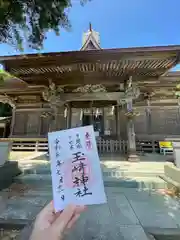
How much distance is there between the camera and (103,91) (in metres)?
6.16

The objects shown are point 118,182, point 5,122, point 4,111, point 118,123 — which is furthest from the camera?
point 4,111

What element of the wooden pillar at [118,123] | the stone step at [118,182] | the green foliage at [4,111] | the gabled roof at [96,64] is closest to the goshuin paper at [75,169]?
the stone step at [118,182]

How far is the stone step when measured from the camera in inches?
146

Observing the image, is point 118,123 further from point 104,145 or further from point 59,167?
point 59,167

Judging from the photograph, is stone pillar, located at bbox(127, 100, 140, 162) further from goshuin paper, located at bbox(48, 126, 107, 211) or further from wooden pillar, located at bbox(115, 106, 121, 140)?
goshuin paper, located at bbox(48, 126, 107, 211)

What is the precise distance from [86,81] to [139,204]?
456cm

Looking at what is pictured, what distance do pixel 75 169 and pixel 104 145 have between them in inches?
256

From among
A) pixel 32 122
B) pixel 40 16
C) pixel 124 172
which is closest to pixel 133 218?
pixel 124 172

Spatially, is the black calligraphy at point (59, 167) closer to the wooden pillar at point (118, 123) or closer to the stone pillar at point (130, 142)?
the stone pillar at point (130, 142)

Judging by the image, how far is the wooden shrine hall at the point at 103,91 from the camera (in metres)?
4.51

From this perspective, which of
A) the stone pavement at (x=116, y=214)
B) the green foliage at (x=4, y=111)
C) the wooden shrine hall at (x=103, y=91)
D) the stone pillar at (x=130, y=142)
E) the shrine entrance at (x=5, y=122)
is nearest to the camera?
the stone pavement at (x=116, y=214)

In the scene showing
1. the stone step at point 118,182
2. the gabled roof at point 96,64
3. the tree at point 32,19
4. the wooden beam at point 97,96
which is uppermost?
the tree at point 32,19

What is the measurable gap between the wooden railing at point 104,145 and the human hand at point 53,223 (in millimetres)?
6497

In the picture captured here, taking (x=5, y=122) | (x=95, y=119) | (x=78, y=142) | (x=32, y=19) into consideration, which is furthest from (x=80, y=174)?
(x=5, y=122)
